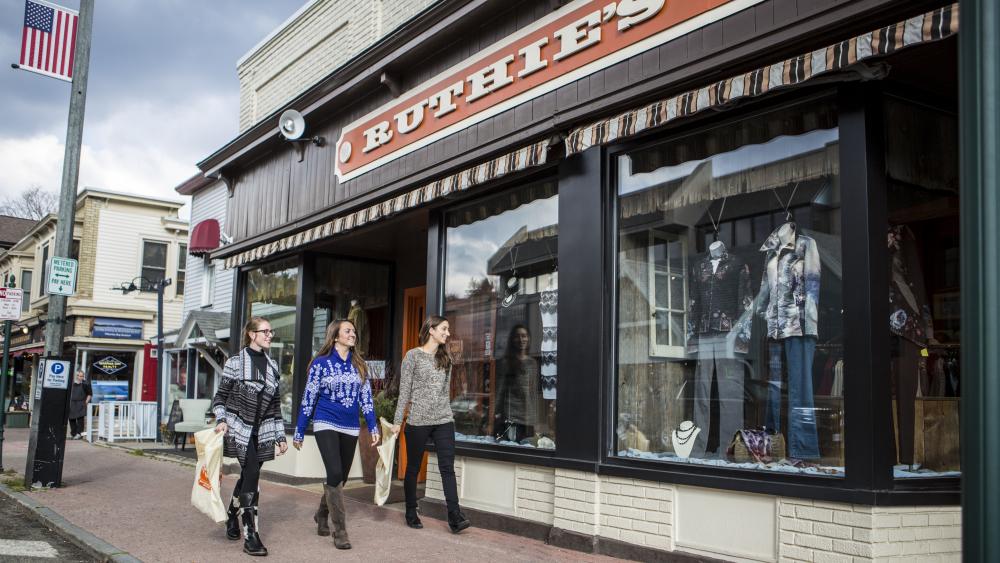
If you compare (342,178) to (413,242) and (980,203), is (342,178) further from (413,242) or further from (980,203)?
(980,203)

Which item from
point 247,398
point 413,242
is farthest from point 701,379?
point 413,242

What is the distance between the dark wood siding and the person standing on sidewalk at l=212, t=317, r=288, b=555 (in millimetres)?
2992

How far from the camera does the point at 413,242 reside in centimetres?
1177

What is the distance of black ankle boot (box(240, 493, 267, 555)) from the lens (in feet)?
20.5

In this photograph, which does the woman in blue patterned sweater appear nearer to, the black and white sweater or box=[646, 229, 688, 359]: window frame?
the black and white sweater

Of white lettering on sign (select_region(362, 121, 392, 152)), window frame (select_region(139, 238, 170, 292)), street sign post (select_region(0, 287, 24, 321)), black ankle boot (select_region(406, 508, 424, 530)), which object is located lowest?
black ankle boot (select_region(406, 508, 424, 530))

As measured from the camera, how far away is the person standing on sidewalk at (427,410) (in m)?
7.31

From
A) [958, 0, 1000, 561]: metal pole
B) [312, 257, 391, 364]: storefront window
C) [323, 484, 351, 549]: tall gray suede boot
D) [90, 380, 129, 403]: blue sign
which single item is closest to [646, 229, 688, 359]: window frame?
[323, 484, 351, 549]: tall gray suede boot

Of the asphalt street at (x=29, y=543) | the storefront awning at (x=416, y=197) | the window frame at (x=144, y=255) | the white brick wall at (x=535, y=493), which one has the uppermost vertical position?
the window frame at (x=144, y=255)

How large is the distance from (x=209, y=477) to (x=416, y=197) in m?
3.80

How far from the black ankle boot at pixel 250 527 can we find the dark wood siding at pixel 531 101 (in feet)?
12.7

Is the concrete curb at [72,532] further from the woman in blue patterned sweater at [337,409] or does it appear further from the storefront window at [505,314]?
the storefront window at [505,314]

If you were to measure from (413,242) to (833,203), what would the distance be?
23.2 ft

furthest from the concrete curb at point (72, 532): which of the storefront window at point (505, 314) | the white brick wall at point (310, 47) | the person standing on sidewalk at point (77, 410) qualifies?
the person standing on sidewalk at point (77, 410)
